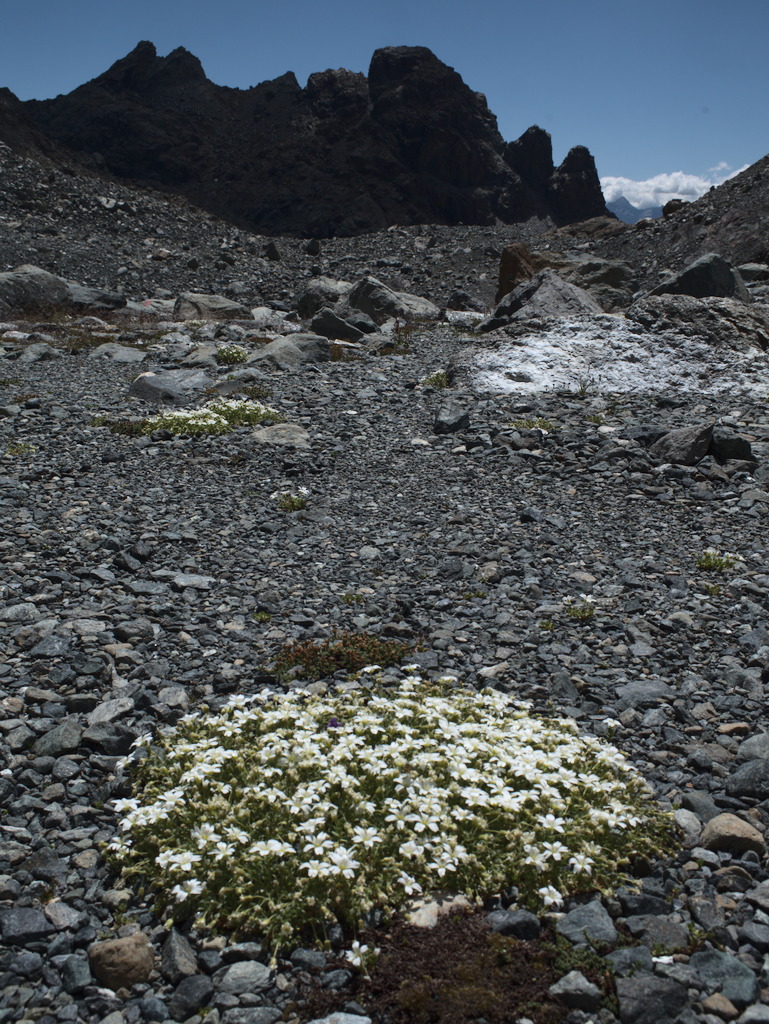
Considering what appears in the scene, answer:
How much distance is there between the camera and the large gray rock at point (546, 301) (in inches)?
920

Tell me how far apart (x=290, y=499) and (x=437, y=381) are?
8.76m

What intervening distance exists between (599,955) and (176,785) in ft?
9.59

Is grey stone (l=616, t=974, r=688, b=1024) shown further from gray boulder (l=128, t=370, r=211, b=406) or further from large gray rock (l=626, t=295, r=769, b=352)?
large gray rock (l=626, t=295, r=769, b=352)

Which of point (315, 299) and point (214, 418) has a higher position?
point (315, 299)

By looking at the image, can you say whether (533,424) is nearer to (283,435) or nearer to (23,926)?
(283,435)

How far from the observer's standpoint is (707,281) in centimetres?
2231

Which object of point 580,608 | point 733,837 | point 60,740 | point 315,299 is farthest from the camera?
point 315,299

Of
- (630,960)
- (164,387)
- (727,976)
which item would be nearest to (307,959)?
(630,960)

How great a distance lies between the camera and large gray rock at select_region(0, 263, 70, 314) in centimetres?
2983

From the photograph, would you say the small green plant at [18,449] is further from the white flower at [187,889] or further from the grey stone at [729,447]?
the grey stone at [729,447]

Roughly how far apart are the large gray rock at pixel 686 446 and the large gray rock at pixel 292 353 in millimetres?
10947

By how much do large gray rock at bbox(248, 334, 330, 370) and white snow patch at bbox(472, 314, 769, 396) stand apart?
4.96 m

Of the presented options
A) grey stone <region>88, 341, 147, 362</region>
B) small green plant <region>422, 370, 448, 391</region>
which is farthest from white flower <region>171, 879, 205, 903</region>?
grey stone <region>88, 341, 147, 362</region>

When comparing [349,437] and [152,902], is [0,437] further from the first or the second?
[152,902]
